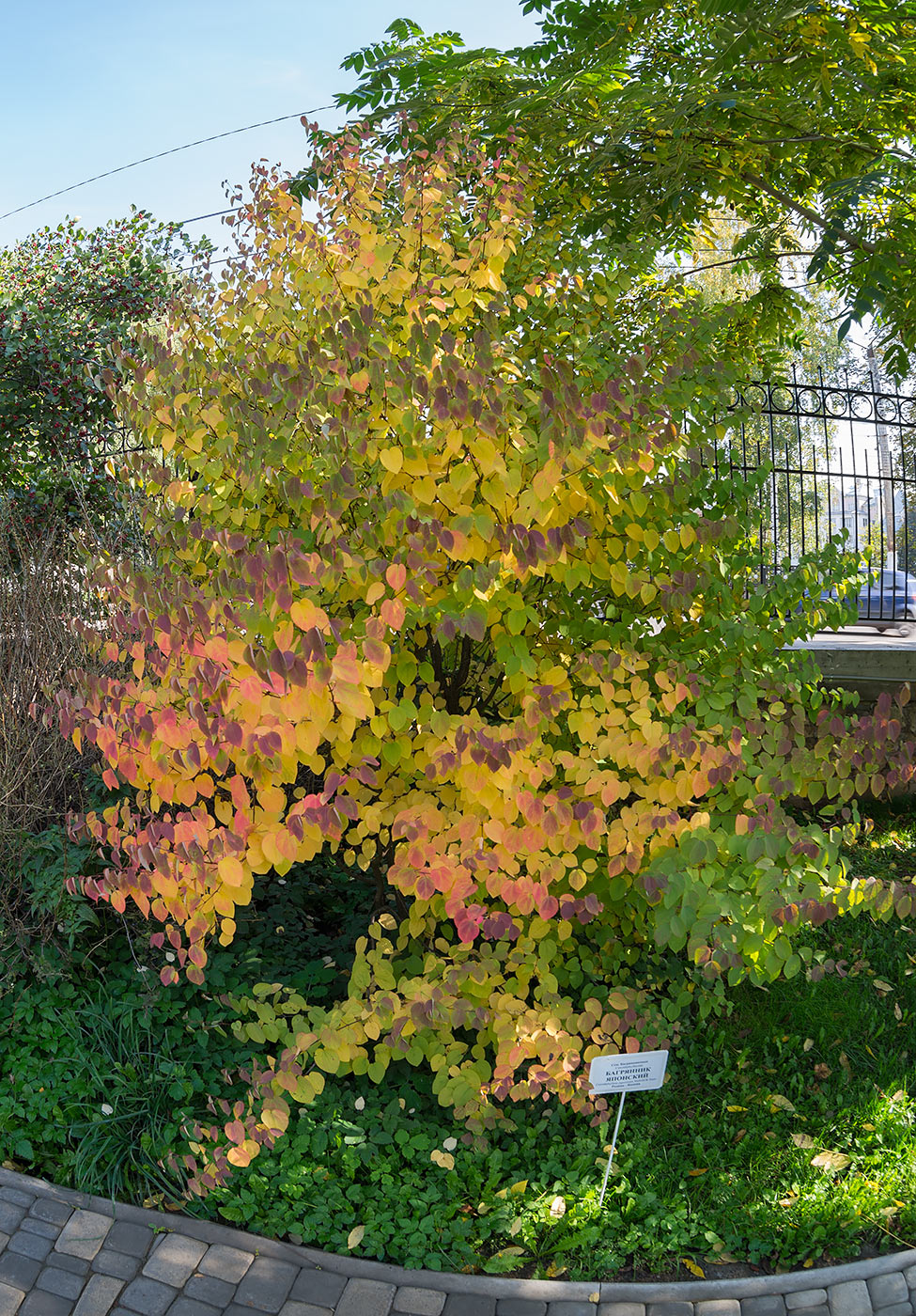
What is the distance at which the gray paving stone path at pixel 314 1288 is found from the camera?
9.35 ft

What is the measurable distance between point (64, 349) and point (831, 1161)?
28.1 feet

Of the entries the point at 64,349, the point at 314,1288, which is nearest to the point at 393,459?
the point at 314,1288

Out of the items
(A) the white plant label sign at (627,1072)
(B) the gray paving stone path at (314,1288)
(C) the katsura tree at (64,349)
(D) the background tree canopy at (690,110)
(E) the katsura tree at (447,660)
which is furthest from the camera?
(C) the katsura tree at (64,349)

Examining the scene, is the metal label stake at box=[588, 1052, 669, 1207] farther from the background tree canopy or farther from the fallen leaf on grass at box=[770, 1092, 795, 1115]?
the background tree canopy

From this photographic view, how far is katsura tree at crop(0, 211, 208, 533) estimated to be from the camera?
8.64 m

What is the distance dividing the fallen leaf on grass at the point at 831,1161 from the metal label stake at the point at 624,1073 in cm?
74

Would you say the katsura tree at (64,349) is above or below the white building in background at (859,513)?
above

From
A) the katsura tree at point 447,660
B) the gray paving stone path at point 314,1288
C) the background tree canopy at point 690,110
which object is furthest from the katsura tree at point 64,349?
the gray paving stone path at point 314,1288

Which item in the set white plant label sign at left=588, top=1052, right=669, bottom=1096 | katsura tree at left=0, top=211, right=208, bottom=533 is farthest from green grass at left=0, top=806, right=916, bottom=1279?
katsura tree at left=0, top=211, right=208, bottom=533

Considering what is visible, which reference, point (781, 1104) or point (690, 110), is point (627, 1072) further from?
point (690, 110)

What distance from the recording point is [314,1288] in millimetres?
2902

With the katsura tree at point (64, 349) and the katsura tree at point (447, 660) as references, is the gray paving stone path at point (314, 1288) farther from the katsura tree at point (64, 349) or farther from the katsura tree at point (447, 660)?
the katsura tree at point (64, 349)

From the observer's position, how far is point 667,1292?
9.53ft

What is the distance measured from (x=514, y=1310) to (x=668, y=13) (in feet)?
19.4
